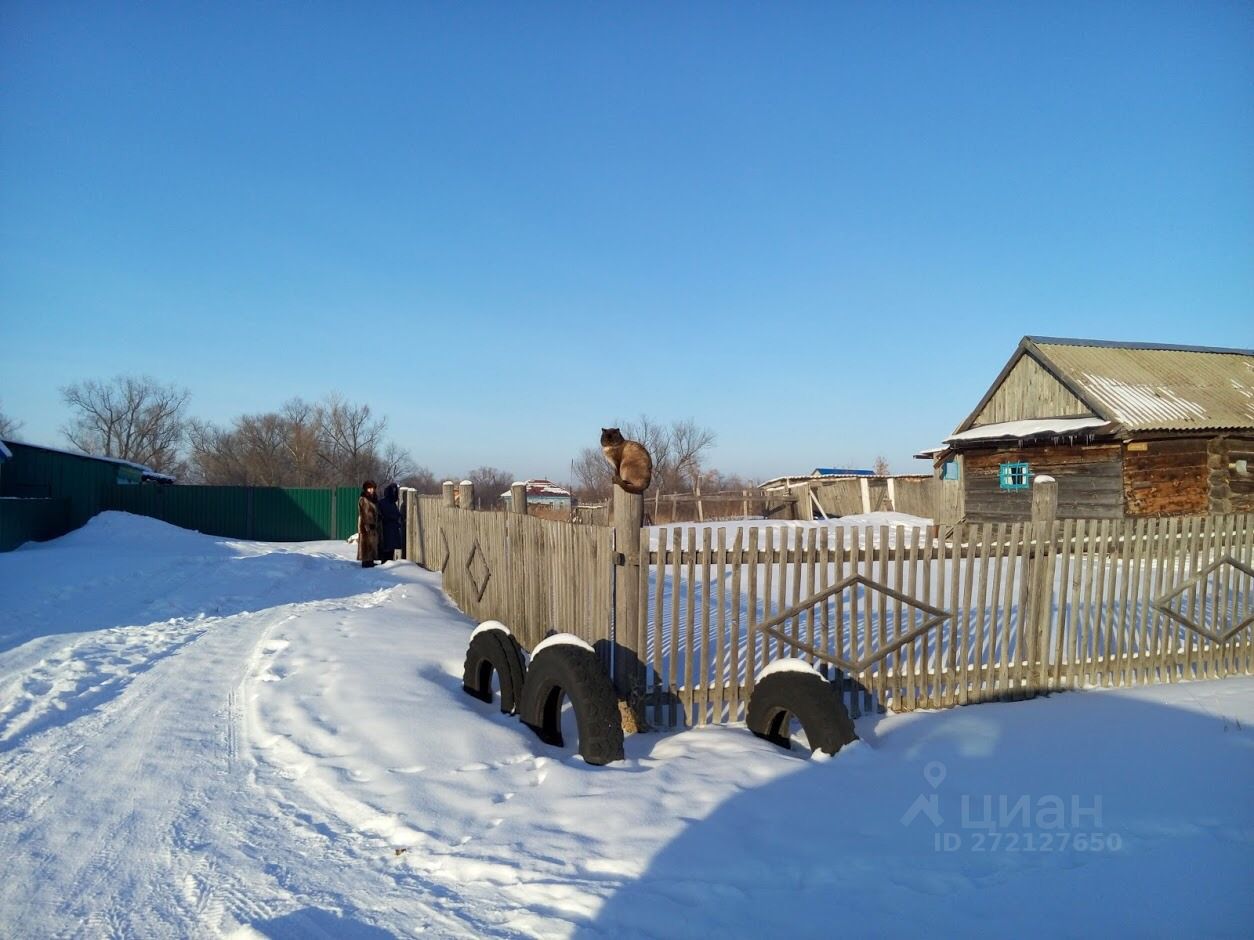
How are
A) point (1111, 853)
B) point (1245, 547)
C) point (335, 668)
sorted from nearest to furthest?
point (1111, 853), point (335, 668), point (1245, 547)

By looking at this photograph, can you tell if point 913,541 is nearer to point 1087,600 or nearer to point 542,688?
point 1087,600

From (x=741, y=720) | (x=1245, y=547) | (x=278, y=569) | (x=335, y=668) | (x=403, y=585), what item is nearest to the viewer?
(x=741, y=720)

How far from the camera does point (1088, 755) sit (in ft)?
16.3

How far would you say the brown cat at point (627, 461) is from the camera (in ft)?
18.3

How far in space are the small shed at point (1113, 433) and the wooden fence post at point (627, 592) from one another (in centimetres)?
1541

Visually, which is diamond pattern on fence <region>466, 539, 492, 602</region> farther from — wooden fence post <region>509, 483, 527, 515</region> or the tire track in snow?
the tire track in snow

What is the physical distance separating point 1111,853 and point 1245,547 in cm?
576

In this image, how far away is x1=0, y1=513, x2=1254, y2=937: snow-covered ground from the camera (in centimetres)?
306

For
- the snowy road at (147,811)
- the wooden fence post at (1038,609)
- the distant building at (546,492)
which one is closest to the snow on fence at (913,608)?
the wooden fence post at (1038,609)

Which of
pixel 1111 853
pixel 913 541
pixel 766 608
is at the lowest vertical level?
pixel 1111 853

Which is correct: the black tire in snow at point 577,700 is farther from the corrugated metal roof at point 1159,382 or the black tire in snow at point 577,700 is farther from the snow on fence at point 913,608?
the corrugated metal roof at point 1159,382

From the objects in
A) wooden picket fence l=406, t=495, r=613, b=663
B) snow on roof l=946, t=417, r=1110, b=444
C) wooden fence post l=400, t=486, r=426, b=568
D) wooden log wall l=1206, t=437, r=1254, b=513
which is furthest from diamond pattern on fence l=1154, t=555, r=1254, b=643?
wooden log wall l=1206, t=437, r=1254, b=513

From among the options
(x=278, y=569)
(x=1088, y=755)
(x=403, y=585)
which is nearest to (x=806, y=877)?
(x=1088, y=755)

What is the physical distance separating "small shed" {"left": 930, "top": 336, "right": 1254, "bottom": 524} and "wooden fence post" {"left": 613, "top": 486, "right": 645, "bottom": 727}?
50.5ft
